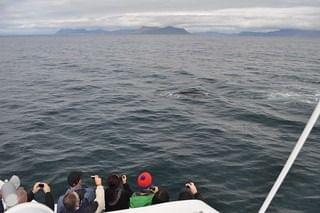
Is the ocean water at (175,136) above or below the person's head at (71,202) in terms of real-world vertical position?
below

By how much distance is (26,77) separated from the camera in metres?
57.3

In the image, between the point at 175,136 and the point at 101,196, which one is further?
the point at 175,136

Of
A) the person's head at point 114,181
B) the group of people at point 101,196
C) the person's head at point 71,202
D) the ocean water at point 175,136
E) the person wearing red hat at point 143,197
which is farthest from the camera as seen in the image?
the ocean water at point 175,136

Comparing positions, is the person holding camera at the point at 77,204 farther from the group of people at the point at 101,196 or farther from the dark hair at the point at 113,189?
the dark hair at the point at 113,189

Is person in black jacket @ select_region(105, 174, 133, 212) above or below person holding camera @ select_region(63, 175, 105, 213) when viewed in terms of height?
below

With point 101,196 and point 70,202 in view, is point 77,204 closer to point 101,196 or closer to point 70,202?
point 70,202

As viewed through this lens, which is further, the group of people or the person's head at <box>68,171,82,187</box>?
the person's head at <box>68,171,82,187</box>

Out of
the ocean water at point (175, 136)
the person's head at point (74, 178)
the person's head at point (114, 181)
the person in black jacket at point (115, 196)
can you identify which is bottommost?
the ocean water at point (175, 136)

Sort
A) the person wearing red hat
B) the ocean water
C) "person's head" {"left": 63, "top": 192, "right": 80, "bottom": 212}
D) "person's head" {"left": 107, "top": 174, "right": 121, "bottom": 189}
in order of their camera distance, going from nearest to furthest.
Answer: "person's head" {"left": 63, "top": 192, "right": 80, "bottom": 212}
the person wearing red hat
"person's head" {"left": 107, "top": 174, "right": 121, "bottom": 189}
the ocean water

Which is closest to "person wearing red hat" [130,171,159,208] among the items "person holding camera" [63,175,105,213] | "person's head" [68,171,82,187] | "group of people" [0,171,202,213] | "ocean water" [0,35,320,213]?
"group of people" [0,171,202,213]

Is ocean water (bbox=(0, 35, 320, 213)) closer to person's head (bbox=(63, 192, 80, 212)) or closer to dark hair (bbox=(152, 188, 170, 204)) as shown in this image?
dark hair (bbox=(152, 188, 170, 204))

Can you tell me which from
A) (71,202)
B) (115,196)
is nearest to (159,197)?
(115,196)

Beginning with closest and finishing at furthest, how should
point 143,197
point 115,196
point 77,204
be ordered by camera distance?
point 77,204 → point 143,197 → point 115,196

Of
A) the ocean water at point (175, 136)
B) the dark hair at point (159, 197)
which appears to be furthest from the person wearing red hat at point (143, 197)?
the ocean water at point (175, 136)
